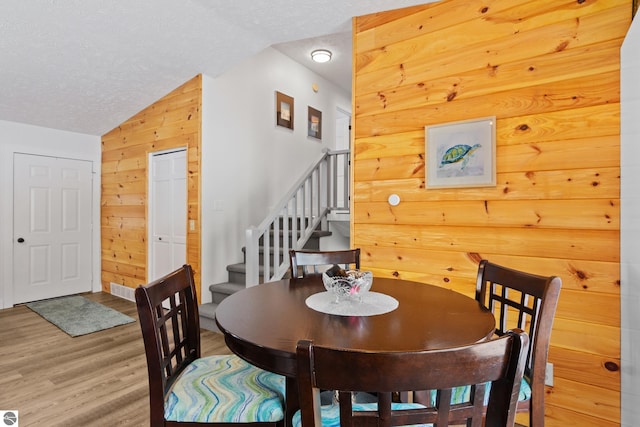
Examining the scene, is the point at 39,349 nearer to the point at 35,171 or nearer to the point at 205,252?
the point at 205,252

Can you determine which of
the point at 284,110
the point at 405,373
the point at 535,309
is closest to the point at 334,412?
the point at 405,373

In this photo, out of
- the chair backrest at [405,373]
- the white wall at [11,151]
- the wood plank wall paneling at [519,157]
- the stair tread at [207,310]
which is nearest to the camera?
the chair backrest at [405,373]

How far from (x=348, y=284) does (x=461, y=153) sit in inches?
52.0

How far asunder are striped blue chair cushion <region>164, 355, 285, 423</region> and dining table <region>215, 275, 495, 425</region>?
0.28 ft

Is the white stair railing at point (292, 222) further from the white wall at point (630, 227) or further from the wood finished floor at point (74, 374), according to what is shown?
the white wall at point (630, 227)

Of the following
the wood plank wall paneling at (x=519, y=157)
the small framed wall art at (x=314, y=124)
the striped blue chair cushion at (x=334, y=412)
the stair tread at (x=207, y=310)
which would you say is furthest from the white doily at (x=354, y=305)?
the small framed wall art at (x=314, y=124)

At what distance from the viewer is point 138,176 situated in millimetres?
4352

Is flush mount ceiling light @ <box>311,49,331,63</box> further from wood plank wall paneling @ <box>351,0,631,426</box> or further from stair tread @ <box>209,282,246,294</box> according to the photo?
stair tread @ <box>209,282,246,294</box>

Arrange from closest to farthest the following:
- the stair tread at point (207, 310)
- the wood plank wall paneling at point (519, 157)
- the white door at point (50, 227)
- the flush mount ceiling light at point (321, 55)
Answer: the wood plank wall paneling at point (519, 157)
the stair tread at point (207, 310)
the white door at point (50, 227)
the flush mount ceiling light at point (321, 55)

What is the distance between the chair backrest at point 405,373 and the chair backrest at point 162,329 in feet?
2.45

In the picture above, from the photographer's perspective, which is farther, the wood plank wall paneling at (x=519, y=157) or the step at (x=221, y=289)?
the step at (x=221, y=289)

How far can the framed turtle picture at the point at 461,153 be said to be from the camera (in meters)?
2.13

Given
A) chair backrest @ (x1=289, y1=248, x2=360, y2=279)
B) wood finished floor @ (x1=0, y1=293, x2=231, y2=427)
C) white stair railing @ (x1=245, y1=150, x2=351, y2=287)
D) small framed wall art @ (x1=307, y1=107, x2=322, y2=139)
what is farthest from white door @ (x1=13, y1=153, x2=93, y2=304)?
chair backrest @ (x1=289, y1=248, x2=360, y2=279)

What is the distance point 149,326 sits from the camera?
3.83ft
